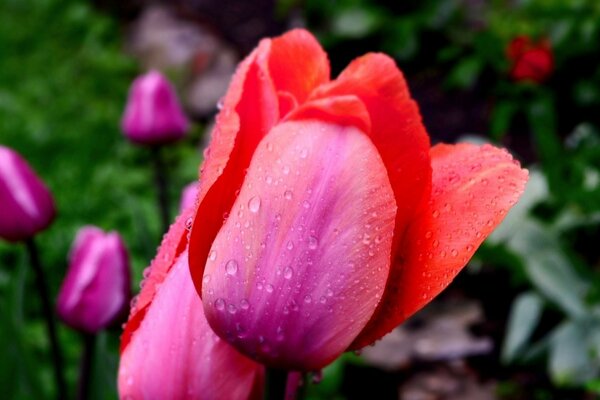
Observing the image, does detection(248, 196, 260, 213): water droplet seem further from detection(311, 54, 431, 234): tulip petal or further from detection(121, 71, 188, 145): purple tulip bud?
detection(121, 71, 188, 145): purple tulip bud

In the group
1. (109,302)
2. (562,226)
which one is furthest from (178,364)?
(562,226)

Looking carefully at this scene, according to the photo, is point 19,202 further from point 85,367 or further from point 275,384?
point 275,384

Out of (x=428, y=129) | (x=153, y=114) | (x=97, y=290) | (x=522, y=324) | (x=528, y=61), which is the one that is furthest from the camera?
(x=428, y=129)

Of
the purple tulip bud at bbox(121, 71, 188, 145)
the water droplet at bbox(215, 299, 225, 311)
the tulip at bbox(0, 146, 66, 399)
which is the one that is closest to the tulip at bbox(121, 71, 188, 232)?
the purple tulip bud at bbox(121, 71, 188, 145)

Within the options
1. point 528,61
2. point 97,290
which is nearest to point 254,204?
point 97,290

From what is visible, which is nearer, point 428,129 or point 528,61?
point 528,61

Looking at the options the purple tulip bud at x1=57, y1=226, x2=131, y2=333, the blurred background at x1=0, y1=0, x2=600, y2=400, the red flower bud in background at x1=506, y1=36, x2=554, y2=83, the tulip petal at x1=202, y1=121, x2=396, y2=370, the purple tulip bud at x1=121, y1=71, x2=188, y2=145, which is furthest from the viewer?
the red flower bud in background at x1=506, y1=36, x2=554, y2=83

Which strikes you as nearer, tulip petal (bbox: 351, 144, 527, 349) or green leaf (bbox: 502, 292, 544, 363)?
tulip petal (bbox: 351, 144, 527, 349)
